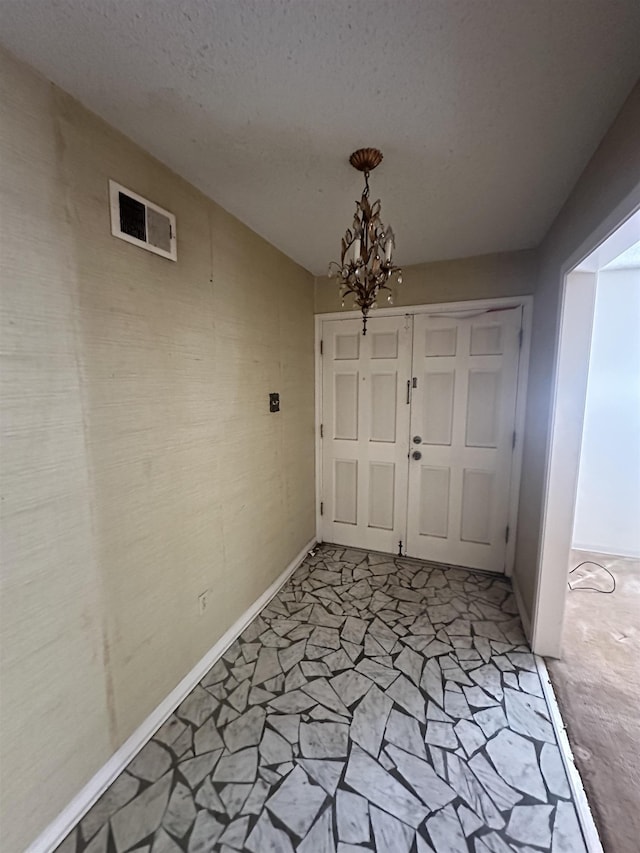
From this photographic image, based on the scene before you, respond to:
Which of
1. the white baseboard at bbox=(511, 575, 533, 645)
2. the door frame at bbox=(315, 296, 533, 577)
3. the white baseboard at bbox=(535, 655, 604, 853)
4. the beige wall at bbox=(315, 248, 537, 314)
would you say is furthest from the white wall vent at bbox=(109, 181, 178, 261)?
the white baseboard at bbox=(511, 575, 533, 645)

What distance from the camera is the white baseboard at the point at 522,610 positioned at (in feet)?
6.85

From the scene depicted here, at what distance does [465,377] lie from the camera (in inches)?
109

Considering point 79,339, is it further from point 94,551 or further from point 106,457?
point 94,551

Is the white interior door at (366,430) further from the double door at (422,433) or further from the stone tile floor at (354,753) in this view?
the stone tile floor at (354,753)

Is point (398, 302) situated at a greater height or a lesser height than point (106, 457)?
greater

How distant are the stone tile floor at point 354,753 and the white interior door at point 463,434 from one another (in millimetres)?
712

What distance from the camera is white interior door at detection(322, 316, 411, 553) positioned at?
297 centimetres

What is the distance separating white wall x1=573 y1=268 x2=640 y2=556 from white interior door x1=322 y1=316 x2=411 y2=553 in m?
1.60

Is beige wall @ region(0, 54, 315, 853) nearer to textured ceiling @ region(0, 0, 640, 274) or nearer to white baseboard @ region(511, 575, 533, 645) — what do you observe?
textured ceiling @ region(0, 0, 640, 274)

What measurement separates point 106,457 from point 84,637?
63 centimetres

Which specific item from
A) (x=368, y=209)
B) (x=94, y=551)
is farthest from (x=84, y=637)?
(x=368, y=209)

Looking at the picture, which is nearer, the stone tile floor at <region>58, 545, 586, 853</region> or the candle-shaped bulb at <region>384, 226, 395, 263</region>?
the stone tile floor at <region>58, 545, 586, 853</region>

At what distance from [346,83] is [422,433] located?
227cm

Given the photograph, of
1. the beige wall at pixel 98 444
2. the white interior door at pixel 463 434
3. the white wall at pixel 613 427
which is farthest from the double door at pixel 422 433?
the beige wall at pixel 98 444
